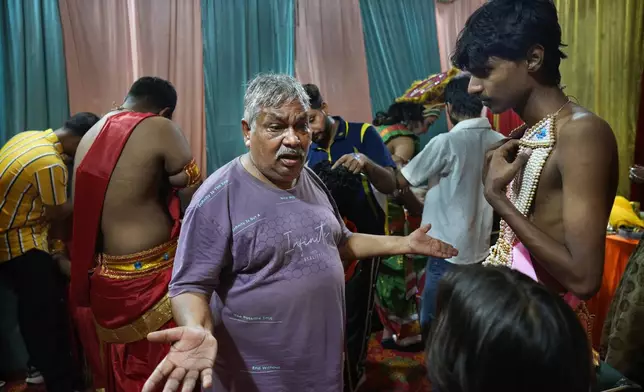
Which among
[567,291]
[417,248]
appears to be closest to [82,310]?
Answer: [417,248]

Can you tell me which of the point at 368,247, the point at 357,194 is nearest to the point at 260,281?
the point at 368,247

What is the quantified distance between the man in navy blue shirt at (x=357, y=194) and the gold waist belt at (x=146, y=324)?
780 millimetres

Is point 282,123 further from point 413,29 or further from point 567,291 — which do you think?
point 413,29

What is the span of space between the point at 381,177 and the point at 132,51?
2053 mm

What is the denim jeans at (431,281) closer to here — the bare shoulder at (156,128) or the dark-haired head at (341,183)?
the dark-haired head at (341,183)

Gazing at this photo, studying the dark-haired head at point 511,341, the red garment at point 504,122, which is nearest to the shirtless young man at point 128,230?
the dark-haired head at point 511,341

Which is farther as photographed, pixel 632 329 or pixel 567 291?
pixel 632 329

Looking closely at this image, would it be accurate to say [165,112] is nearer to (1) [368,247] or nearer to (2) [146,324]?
(2) [146,324]

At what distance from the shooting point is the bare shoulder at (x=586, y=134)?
3.38 ft

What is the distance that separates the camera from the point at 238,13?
3.36 meters

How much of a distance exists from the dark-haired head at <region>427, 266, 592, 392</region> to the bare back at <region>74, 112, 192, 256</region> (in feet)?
5.23

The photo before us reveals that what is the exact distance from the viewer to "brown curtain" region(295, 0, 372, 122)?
364 cm

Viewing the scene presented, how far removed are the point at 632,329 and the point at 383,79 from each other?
273cm

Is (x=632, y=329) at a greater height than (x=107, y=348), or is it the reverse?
(x=632, y=329)
